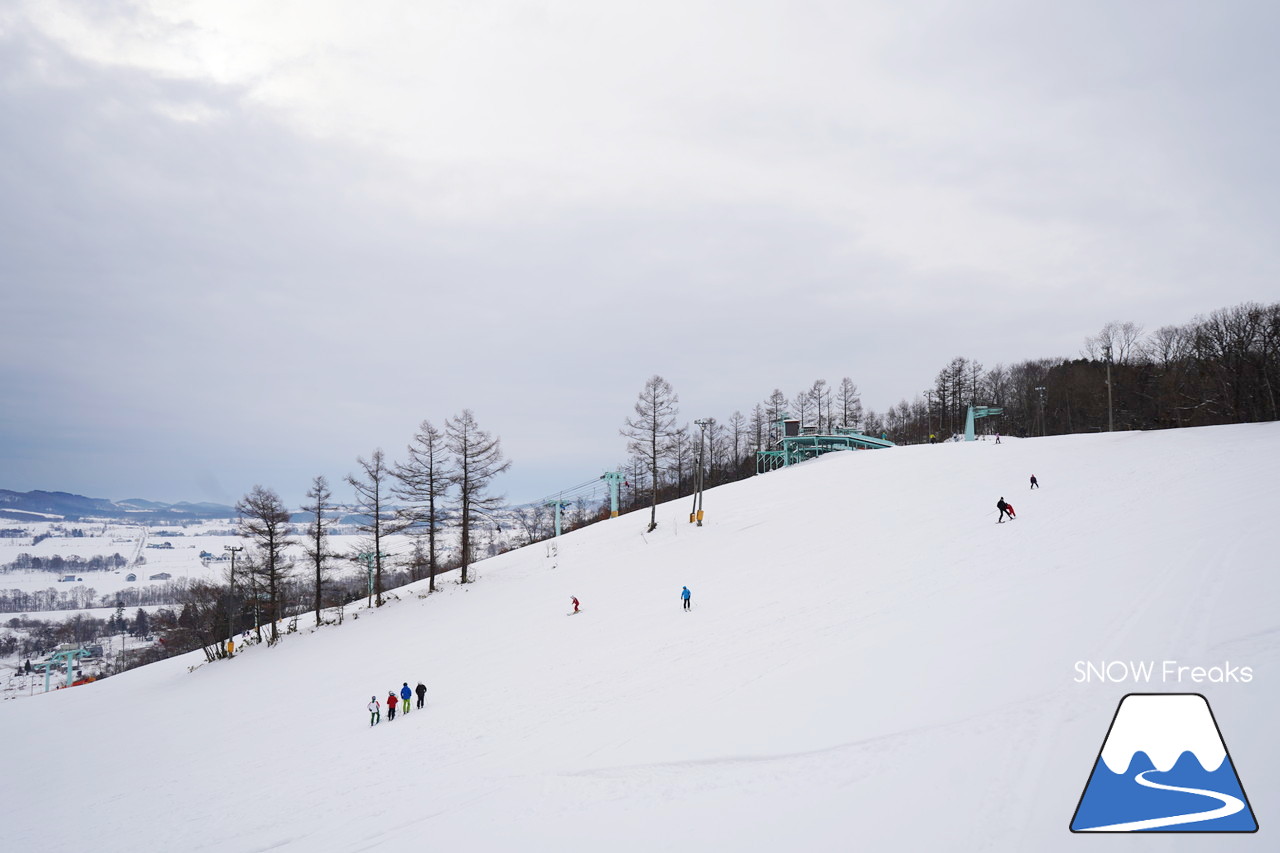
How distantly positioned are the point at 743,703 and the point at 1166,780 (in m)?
7.08

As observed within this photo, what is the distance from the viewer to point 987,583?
706 inches

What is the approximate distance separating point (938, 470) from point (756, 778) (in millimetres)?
35223

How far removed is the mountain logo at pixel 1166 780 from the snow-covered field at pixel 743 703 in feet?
0.77

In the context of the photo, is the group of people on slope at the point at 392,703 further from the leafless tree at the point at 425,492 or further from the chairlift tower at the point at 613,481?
the chairlift tower at the point at 613,481

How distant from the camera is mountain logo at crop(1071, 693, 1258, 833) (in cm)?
719

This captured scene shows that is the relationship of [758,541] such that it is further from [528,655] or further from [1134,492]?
[1134,492]

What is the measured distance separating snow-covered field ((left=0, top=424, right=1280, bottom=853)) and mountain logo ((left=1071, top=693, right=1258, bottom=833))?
234 mm

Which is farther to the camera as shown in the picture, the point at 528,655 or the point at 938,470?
the point at 938,470

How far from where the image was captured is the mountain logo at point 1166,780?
719cm

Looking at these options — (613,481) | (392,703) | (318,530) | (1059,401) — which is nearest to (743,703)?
(392,703)

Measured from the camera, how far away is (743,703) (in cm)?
1295

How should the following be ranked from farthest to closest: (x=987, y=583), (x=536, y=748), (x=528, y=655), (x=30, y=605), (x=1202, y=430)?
(x=30, y=605), (x=1202, y=430), (x=528, y=655), (x=987, y=583), (x=536, y=748)

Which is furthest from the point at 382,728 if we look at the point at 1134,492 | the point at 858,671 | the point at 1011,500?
the point at 1134,492

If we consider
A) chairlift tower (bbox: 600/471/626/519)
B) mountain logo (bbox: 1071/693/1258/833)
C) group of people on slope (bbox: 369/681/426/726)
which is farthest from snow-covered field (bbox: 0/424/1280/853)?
chairlift tower (bbox: 600/471/626/519)
